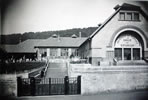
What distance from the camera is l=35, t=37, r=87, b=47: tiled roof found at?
3432 millimetres

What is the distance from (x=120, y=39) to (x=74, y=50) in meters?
1.07

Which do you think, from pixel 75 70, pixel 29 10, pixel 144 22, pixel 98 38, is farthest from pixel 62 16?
pixel 144 22

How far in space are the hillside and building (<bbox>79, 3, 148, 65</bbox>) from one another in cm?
15

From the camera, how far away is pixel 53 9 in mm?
3426

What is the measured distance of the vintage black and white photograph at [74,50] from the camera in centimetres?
329

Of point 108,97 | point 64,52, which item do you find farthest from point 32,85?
point 108,97

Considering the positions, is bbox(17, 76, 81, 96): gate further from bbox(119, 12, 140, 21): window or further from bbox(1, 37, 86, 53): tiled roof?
bbox(119, 12, 140, 21): window

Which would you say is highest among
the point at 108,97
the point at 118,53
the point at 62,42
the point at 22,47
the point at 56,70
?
the point at 62,42

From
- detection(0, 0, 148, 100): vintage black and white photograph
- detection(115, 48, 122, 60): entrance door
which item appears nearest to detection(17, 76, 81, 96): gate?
detection(0, 0, 148, 100): vintage black and white photograph

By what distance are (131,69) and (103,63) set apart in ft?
2.04

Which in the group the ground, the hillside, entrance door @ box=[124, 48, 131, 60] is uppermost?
the hillside

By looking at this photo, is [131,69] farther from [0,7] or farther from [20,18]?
[0,7]

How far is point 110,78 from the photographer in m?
3.67

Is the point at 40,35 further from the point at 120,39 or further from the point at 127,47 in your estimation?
the point at 127,47
